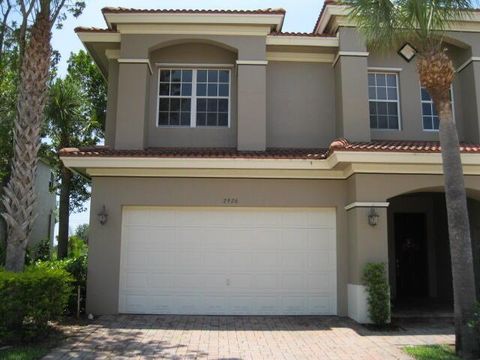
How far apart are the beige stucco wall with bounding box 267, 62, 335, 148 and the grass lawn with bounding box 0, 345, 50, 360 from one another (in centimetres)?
774

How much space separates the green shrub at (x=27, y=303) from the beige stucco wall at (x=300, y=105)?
6.97m

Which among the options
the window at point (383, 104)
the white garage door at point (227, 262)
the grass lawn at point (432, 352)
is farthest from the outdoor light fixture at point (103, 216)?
the window at point (383, 104)

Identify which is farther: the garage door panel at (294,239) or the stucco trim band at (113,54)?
the stucco trim band at (113,54)

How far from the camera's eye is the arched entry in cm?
1516

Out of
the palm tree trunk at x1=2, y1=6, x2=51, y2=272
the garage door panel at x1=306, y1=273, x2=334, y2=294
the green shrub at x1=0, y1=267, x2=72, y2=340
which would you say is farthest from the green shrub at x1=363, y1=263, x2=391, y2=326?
the palm tree trunk at x1=2, y1=6, x2=51, y2=272

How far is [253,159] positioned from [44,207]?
Answer: 17599 millimetres

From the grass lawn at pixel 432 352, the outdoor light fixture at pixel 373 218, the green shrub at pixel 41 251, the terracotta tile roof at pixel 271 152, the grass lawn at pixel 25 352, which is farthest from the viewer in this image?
the green shrub at pixel 41 251

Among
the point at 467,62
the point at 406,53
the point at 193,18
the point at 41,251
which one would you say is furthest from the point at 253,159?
the point at 41,251

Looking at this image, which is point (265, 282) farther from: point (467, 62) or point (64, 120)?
point (64, 120)

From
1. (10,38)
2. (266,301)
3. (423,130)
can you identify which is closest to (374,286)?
(266,301)

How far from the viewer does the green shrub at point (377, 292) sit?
10.8m

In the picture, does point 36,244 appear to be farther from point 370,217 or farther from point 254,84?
point 370,217

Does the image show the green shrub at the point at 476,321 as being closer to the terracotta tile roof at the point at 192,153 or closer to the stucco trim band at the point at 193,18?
the terracotta tile roof at the point at 192,153

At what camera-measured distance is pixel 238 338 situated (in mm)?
9672
